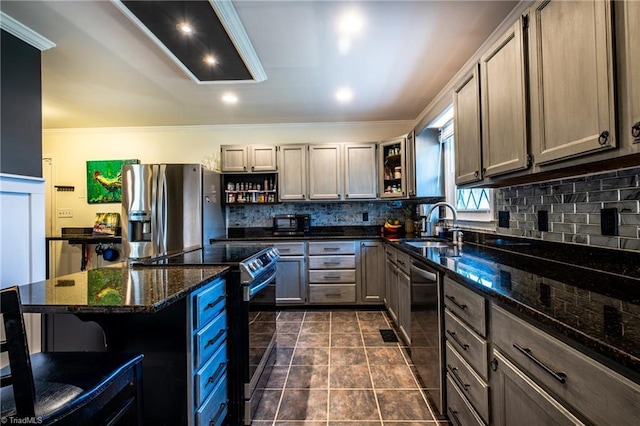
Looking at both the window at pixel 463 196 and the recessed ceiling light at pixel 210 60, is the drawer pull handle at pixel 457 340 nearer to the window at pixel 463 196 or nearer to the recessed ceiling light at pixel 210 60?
the window at pixel 463 196

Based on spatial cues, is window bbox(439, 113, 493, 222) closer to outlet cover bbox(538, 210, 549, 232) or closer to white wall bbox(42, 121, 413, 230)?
outlet cover bbox(538, 210, 549, 232)

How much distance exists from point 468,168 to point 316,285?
7.61ft

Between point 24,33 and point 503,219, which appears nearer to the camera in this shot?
point 24,33

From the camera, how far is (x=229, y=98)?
3.22m

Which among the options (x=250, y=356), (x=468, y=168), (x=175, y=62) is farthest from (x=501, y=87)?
(x=175, y=62)

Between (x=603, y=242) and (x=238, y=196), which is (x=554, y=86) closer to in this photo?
(x=603, y=242)

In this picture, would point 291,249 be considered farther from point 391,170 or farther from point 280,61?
point 280,61

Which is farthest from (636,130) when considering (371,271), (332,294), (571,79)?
(332,294)

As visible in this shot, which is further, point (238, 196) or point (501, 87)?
point (238, 196)

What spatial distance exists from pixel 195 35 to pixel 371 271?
9.79 feet

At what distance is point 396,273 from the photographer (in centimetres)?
287

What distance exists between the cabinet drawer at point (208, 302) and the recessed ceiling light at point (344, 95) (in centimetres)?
234

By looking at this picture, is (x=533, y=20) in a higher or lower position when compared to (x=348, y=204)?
higher

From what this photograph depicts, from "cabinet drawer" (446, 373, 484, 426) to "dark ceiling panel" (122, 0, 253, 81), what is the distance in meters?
2.53
